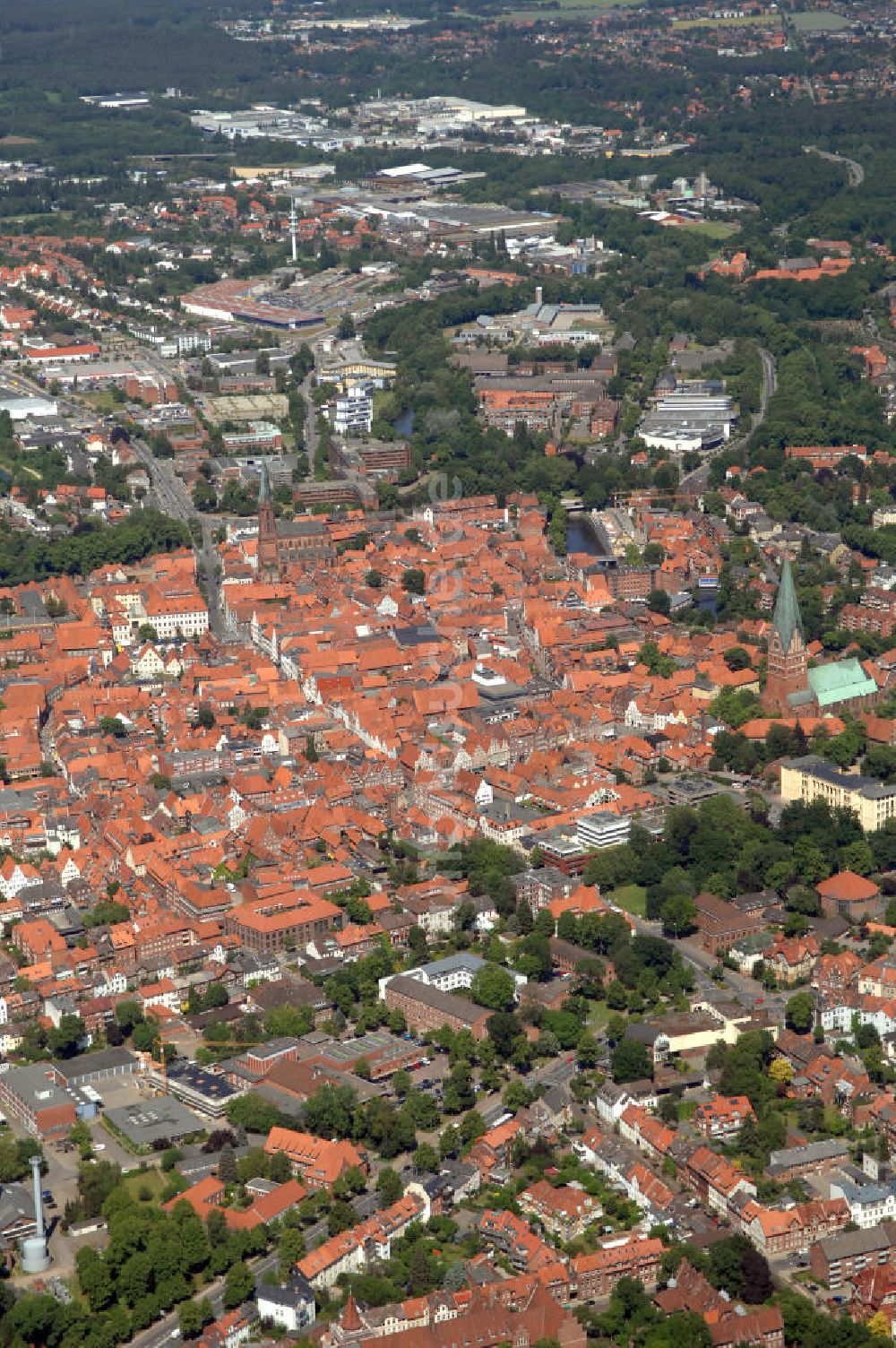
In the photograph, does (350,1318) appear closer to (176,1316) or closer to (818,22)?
(176,1316)

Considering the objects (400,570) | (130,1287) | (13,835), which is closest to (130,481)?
(400,570)

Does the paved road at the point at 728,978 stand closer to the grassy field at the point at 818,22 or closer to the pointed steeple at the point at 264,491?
the pointed steeple at the point at 264,491

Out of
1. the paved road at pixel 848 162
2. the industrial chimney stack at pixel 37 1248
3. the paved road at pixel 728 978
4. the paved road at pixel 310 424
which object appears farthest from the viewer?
the paved road at pixel 848 162

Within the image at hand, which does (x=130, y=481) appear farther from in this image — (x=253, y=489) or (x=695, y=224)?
(x=695, y=224)

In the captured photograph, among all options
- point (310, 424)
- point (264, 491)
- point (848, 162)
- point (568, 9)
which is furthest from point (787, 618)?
point (568, 9)

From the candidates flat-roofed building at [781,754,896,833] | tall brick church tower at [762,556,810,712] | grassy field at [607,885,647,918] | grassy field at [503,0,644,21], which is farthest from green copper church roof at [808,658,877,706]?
grassy field at [503,0,644,21]

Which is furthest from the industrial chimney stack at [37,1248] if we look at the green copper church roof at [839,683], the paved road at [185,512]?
the paved road at [185,512]
